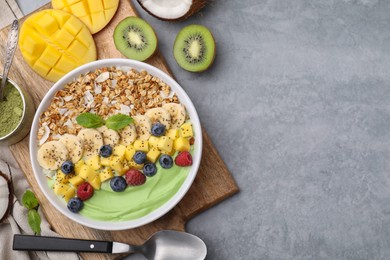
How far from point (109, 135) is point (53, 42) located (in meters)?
0.44

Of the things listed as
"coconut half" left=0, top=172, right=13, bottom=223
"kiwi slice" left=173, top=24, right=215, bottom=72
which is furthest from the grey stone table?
"coconut half" left=0, top=172, right=13, bottom=223

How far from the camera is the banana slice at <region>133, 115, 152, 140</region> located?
82.6 inches

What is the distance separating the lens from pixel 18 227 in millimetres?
2223

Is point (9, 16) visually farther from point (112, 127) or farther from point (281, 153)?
point (281, 153)

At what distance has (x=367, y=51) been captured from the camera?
2.30 metres

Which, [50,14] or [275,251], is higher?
[50,14]

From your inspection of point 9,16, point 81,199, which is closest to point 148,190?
point 81,199

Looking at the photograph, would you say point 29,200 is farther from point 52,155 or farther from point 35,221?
point 52,155

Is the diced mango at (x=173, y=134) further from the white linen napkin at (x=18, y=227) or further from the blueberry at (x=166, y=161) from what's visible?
the white linen napkin at (x=18, y=227)

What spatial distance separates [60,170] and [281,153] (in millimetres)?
884

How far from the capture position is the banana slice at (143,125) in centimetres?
210

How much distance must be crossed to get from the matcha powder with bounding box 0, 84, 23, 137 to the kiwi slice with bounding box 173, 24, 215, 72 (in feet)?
2.13

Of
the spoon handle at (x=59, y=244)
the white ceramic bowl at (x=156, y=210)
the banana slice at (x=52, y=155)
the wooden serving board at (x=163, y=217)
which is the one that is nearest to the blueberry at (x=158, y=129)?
the white ceramic bowl at (x=156, y=210)

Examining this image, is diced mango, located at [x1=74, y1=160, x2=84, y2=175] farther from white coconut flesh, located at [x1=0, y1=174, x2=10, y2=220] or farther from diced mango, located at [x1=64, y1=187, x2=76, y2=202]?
white coconut flesh, located at [x1=0, y1=174, x2=10, y2=220]
